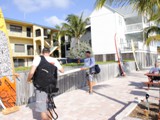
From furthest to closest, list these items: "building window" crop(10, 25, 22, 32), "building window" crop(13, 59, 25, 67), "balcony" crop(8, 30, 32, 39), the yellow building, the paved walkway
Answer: "building window" crop(13, 59, 25, 67) → the yellow building → "building window" crop(10, 25, 22, 32) → "balcony" crop(8, 30, 32, 39) → the paved walkway

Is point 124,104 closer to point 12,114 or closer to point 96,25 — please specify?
point 12,114

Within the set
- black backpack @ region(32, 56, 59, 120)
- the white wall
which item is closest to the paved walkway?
black backpack @ region(32, 56, 59, 120)

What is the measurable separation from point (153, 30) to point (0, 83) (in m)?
11.9

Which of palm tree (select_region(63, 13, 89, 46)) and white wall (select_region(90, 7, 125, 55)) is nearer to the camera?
white wall (select_region(90, 7, 125, 55))

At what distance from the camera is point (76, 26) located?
113 ft

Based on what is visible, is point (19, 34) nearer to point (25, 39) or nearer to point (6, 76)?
point (25, 39)

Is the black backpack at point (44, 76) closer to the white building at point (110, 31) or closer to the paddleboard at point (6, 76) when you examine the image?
the paddleboard at point (6, 76)

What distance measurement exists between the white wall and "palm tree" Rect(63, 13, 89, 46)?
302cm

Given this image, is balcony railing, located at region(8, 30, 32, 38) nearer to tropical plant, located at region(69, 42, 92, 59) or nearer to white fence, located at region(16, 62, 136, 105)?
tropical plant, located at region(69, 42, 92, 59)

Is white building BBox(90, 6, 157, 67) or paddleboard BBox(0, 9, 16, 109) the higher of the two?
white building BBox(90, 6, 157, 67)

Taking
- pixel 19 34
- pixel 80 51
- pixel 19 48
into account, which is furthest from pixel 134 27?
pixel 19 48

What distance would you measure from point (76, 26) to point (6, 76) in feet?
96.3

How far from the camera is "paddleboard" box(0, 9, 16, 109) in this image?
5848 mm

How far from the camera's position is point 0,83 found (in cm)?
579
